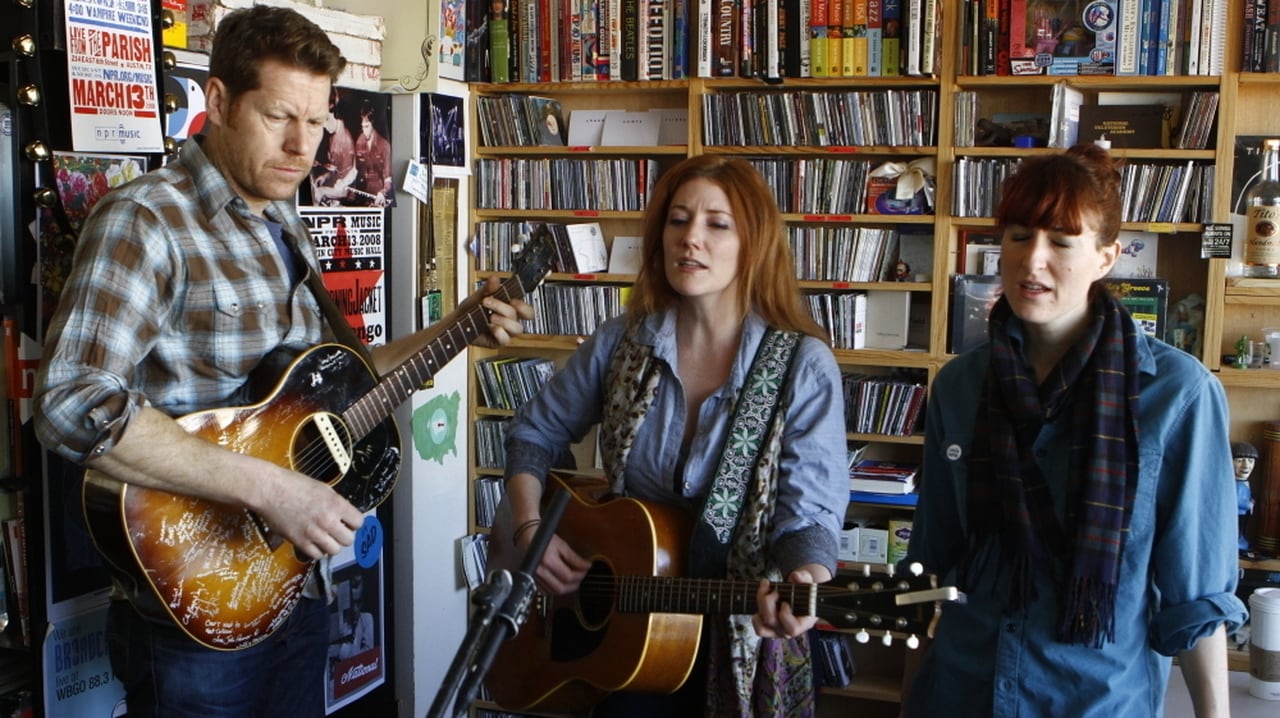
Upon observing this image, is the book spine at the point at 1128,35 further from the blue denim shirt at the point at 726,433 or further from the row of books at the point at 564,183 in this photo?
the blue denim shirt at the point at 726,433

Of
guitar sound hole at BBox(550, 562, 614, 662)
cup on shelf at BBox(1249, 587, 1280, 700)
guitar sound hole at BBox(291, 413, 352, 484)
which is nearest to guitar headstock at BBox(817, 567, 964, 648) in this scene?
guitar sound hole at BBox(550, 562, 614, 662)

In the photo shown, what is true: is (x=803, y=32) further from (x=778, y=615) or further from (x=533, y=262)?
(x=778, y=615)

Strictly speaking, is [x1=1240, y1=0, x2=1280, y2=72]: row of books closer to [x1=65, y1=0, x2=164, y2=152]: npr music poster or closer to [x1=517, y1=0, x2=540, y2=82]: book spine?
[x1=517, y1=0, x2=540, y2=82]: book spine

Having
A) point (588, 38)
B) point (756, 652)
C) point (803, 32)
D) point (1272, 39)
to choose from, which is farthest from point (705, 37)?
point (756, 652)

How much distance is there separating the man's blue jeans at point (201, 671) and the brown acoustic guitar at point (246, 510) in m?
0.04

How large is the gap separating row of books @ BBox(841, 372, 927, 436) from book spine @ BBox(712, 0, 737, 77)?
106cm

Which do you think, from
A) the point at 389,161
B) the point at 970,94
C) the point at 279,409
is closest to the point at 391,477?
the point at 279,409

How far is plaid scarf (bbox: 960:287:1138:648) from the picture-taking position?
5.12 feet

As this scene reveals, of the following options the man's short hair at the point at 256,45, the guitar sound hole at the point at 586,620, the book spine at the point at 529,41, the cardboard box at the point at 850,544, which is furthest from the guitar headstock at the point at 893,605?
the book spine at the point at 529,41

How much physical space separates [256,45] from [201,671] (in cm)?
103

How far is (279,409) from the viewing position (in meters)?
2.03

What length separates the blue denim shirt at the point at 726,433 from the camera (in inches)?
73.5

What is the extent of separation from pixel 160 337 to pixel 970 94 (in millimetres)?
2616

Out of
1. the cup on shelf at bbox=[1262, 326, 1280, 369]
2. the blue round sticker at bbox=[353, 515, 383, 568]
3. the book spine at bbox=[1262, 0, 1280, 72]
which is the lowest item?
the blue round sticker at bbox=[353, 515, 383, 568]
